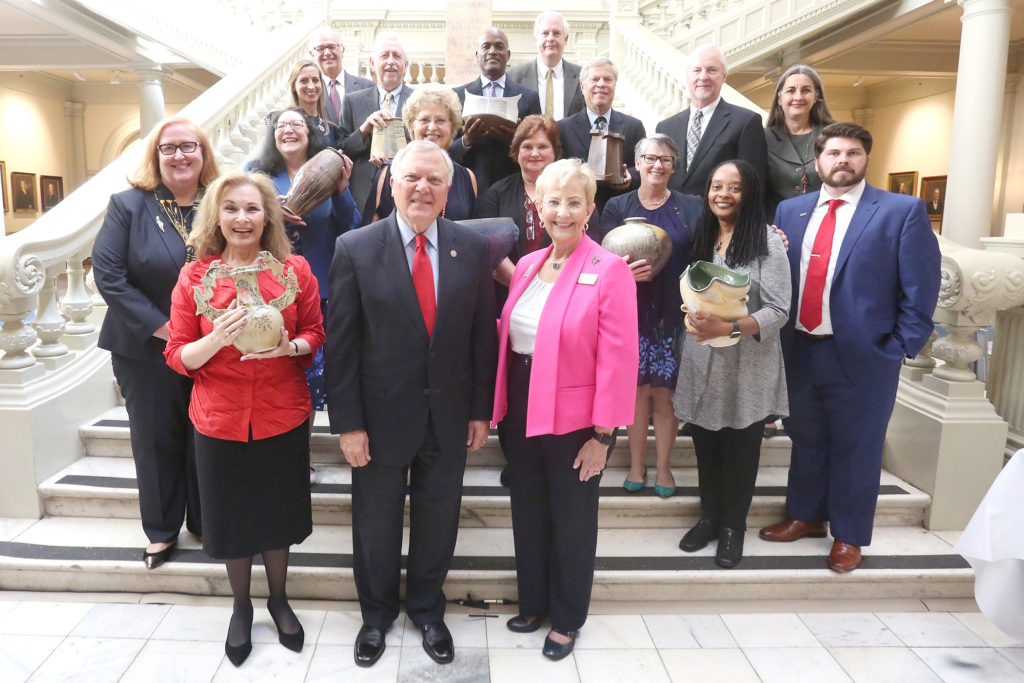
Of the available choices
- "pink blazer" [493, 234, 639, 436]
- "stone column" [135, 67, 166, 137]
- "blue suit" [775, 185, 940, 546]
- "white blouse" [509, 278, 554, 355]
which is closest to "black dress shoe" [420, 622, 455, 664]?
"pink blazer" [493, 234, 639, 436]

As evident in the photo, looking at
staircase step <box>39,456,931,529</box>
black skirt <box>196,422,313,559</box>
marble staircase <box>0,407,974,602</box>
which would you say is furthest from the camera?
staircase step <box>39,456,931,529</box>

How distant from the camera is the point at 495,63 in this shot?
4227mm

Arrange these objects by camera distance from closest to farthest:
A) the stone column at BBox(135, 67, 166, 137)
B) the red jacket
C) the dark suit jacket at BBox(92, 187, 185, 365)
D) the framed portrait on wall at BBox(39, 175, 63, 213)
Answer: the red jacket → the dark suit jacket at BBox(92, 187, 185, 365) → the stone column at BBox(135, 67, 166, 137) → the framed portrait on wall at BBox(39, 175, 63, 213)

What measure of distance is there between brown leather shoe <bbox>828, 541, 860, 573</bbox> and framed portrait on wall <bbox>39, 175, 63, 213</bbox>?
16532 mm

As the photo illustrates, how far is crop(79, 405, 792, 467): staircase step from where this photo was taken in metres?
3.83

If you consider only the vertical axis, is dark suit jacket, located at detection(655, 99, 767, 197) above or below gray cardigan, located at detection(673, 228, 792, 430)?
above

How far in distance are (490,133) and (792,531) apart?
2.47 metres

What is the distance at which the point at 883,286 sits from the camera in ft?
9.81

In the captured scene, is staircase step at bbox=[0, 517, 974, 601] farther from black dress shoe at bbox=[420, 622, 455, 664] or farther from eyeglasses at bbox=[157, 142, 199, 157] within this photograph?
eyeglasses at bbox=[157, 142, 199, 157]

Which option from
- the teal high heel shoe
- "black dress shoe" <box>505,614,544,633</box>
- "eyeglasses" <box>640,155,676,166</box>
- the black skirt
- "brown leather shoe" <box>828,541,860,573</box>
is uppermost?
"eyeglasses" <box>640,155,676,166</box>

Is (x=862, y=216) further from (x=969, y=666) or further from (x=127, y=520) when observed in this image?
(x=127, y=520)

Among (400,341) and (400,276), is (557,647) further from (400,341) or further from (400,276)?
(400,276)

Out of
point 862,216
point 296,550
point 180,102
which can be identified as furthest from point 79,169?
point 862,216

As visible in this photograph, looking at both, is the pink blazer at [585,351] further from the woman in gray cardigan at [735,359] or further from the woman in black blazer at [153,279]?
the woman in black blazer at [153,279]
